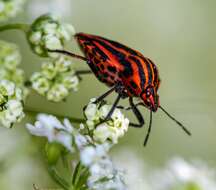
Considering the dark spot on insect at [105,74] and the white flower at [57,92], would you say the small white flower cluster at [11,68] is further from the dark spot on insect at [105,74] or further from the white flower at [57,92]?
the dark spot on insect at [105,74]

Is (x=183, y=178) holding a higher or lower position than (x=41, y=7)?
lower

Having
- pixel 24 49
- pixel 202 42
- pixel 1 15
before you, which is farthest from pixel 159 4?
pixel 1 15

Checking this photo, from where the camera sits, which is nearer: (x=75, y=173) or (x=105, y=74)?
(x=75, y=173)

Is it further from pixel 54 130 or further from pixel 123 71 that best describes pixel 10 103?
pixel 123 71

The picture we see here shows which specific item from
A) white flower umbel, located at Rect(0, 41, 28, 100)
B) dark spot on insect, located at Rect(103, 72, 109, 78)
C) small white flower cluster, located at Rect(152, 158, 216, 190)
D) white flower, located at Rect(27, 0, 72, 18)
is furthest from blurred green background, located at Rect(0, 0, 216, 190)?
dark spot on insect, located at Rect(103, 72, 109, 78)

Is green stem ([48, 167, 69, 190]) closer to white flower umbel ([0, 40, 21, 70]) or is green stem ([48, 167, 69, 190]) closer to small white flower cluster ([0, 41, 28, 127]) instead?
small white flower cluster ([0, 41, 28, 127])

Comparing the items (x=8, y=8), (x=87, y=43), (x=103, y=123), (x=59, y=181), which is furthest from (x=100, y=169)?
(x=8, y=8)

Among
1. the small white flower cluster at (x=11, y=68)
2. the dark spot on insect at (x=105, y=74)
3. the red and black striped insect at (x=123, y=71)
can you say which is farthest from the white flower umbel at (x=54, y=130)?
the small white flower cluster at (x=11, y=68)
